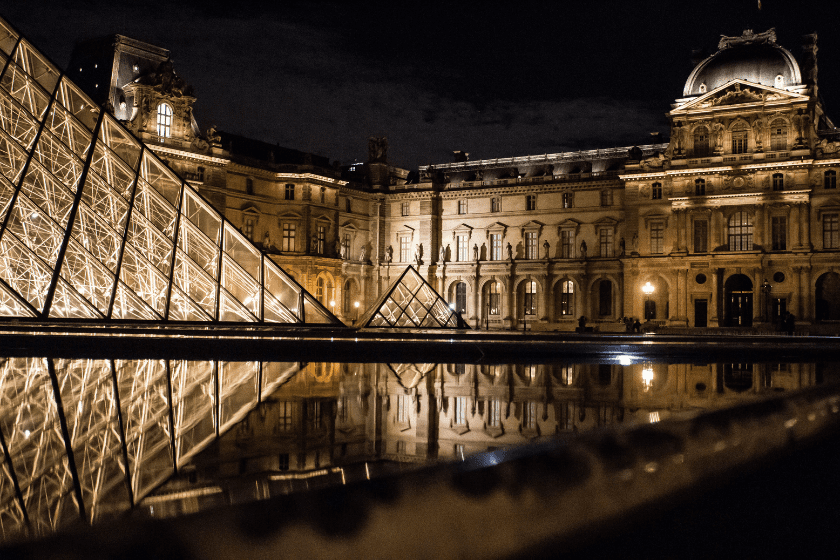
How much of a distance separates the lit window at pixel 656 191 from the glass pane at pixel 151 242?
114 feet

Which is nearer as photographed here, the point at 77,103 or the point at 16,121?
the point at 16,121

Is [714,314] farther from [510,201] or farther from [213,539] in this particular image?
[213,539]

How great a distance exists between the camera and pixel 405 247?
193ft

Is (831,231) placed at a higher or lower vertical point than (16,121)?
lower

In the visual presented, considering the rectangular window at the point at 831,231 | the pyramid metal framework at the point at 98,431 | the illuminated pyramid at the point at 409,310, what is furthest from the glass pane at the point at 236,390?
the rectangular window at the point at 831,231

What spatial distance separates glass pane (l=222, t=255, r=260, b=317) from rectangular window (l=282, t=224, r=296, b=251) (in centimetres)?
2908

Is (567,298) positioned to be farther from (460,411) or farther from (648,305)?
(460,411)

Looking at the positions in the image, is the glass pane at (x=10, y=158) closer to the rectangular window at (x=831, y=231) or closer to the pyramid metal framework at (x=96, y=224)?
the pyramid metal framework at (x=96, y=224)

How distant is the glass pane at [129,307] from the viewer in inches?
725

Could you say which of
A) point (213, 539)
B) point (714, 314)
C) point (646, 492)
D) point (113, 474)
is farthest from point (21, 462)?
point (714, 314)

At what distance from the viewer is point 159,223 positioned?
837 inches

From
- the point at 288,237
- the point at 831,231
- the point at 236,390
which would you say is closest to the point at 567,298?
the point at 831,231

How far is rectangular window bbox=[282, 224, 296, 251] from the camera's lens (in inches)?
2009

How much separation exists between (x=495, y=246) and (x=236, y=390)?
1939 inches
